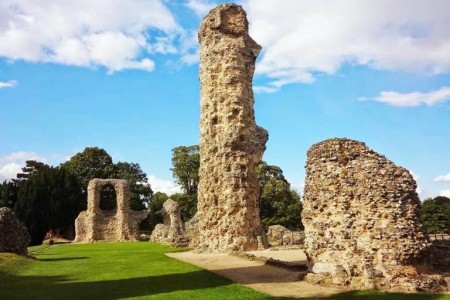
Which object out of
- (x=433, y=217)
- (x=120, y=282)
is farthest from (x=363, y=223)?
(x=433, y=217)

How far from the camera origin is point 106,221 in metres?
42.1

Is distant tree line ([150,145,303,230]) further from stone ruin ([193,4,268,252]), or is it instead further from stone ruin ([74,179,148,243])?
stone ruin ([193,4,268,252])

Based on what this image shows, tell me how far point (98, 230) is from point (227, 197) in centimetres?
2486

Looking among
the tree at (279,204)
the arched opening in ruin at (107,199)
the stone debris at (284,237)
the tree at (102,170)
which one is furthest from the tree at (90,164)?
the stone debris at (284,237)

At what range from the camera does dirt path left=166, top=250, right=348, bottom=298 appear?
30.9ft

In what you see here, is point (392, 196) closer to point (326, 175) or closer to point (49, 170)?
point (326, 175)

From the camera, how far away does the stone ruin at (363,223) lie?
9.42 meters

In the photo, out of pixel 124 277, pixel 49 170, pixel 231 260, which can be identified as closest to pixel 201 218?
pixel 231 260

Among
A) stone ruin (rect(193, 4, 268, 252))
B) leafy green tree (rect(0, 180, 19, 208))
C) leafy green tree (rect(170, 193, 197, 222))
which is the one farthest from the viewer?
leafy green tree (rect(170, 193, 197, 222))

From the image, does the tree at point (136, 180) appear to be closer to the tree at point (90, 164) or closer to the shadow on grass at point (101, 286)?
the tree at point (90, 164)

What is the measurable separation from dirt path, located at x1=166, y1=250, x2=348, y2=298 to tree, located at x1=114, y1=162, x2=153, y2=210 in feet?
150

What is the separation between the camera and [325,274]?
10.2 m

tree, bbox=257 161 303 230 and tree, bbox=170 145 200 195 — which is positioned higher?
tree, bbox=170 145 200 195

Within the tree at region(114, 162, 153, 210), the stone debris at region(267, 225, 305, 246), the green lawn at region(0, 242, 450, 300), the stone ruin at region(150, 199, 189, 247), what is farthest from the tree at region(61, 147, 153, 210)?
the green lawn at region(0, 242, 450, 300)
